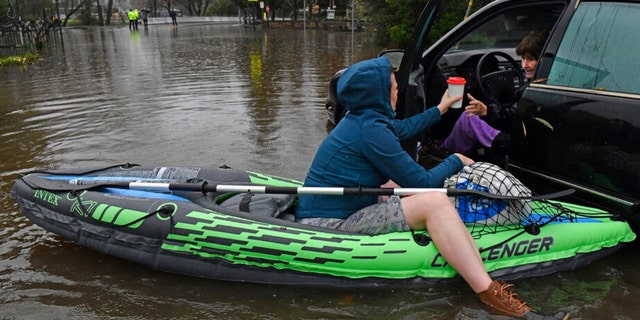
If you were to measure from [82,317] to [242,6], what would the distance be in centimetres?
4611

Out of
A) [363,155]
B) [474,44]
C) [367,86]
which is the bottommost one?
[363,155]

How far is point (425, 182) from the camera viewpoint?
3.32m

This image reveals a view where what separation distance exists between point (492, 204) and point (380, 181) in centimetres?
72

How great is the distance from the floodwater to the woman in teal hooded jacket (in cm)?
29

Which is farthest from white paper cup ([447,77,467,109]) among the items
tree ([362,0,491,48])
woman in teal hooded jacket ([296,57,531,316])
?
tree ([362,0,491,48])

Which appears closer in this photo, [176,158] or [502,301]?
[502,301]

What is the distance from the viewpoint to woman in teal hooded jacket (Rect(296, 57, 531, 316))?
10.1ft

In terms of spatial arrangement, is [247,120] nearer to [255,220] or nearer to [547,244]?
[255,220]

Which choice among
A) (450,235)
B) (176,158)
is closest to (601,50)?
(450,235)

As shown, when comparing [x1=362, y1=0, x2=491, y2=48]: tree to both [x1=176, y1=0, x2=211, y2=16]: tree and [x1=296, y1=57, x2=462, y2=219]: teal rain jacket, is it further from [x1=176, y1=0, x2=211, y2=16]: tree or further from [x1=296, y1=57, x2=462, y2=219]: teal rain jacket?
[x1=176, y1=0, x2=211, y2=16]: tree

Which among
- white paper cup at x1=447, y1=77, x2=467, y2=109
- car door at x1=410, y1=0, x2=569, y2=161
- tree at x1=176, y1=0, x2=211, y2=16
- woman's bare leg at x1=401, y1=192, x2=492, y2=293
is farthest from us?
tree at x1=176, y1=0, x2=211, y2=16

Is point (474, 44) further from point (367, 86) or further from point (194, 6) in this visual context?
point (194, 6)

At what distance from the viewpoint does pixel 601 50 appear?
3.45m

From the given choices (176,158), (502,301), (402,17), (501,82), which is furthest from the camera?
(402,17)
